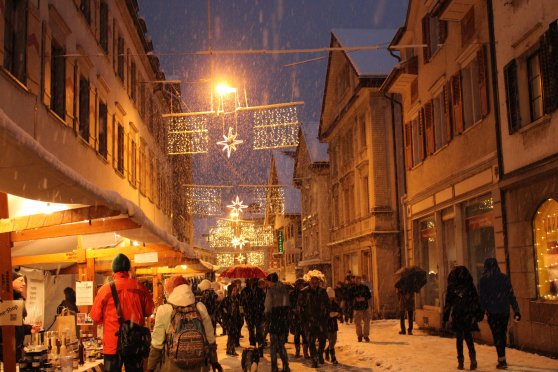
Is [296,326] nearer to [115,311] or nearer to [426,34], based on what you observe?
[115,311]

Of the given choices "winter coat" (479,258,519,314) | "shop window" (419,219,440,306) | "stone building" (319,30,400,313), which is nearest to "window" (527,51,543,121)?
"winter coat" (479,258,519,314)

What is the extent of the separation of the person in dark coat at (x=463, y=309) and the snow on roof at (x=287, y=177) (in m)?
52.7

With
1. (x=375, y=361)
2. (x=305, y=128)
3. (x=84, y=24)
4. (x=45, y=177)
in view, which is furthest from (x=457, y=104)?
(x=305, y=128)

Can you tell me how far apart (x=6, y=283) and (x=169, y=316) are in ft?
5.80

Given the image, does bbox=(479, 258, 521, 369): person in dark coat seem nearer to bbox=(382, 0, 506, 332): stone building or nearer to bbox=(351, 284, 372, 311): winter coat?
bbox=(382, 0, 506, 332): stone building

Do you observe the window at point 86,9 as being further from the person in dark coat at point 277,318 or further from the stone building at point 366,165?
the stone building at point 366,165

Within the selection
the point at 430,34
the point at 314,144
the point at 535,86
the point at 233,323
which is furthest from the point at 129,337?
the point at 314,144

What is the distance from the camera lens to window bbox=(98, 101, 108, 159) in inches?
800

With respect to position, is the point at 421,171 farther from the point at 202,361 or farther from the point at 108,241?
the point at 202,361

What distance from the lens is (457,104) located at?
18562 millimetres

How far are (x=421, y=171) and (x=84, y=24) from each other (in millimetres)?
11108

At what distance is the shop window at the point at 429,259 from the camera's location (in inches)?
859

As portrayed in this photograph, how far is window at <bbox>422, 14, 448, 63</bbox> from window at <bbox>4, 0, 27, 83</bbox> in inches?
457

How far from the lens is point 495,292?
11.7 meters
